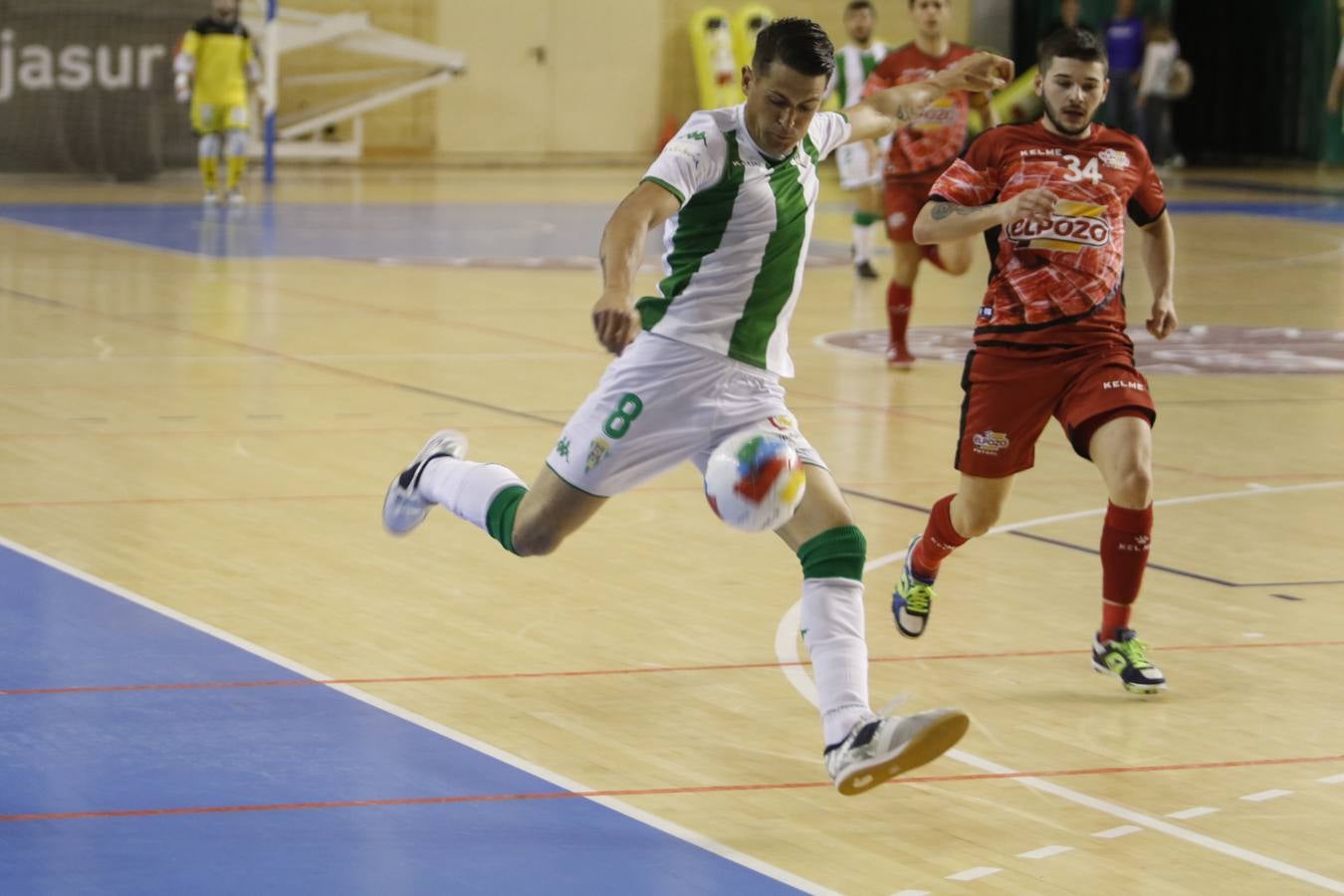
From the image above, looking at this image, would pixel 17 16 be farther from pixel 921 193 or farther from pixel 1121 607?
pixel 1121 607

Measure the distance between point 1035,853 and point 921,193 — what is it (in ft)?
29.1

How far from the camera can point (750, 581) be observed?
7.28m

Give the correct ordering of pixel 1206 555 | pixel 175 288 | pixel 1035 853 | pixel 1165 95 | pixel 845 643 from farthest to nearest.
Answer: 1. pixel 1165 95
2. pixel 175 288
3. pixel 1206 555
4. pixel 845 643
5. pixel 1035 853

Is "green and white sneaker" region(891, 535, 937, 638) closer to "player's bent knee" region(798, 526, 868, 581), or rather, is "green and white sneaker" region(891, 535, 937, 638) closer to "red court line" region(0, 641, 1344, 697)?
"red court line" region(0, 641, 1344, 697)

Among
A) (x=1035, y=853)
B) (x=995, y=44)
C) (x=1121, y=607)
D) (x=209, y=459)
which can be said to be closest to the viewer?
(x=1035, y=853)

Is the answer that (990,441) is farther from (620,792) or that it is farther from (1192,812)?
(620,792)

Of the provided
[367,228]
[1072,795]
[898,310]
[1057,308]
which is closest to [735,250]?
[1057,308]

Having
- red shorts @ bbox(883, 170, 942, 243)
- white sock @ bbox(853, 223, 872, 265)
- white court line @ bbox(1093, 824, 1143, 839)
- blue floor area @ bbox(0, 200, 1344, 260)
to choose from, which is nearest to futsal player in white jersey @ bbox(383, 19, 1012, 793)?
white court line @ bbox(1093, 824, 1143, 839)

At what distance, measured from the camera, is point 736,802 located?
16.2 ft

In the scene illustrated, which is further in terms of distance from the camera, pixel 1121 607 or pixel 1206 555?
pixel 1206 555

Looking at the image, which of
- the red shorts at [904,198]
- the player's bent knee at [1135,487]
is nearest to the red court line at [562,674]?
the player's bent knee at [1135,487]

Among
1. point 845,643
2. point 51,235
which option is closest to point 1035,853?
point 845,643

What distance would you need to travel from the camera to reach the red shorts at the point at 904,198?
13000 millimetres

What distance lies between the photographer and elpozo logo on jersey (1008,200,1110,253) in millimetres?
6281
